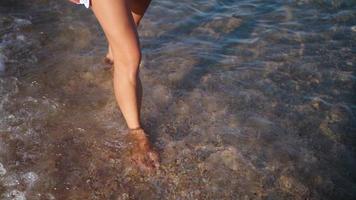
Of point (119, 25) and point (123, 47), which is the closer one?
point (119, 25)

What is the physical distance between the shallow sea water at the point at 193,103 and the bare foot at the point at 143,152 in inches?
2.7

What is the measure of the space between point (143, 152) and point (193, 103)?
0.82 meters

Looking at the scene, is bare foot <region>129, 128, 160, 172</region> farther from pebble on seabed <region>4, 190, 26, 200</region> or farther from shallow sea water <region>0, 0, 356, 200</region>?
pebble on seabed <region>4, 190, 26, 200</region>

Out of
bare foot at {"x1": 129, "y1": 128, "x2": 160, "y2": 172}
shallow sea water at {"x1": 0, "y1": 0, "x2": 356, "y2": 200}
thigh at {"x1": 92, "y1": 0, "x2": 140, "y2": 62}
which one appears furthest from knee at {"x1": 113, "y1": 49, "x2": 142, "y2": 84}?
shallow sea water at {"x1": 0, "y1": 0, "x2": 356, "y2": 200}

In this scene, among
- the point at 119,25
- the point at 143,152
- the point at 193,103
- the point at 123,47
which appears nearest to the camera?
the point at 119,25

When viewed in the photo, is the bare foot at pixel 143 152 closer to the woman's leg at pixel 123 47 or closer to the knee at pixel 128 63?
the woman's leg at pixel 123 47

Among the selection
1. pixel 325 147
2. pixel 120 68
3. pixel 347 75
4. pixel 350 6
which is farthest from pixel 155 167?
pixel 350 6

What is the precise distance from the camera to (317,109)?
359cm

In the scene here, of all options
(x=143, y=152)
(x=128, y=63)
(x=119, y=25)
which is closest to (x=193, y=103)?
(x=143, y=152)

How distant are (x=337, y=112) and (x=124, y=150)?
1.92 m

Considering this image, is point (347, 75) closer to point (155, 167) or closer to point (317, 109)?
point (317, 109)

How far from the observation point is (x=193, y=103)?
143 inches

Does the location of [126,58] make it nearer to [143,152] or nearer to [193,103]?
[143,152]

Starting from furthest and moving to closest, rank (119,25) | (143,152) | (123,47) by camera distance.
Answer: (143,152)
(123,47)
(119,25)
